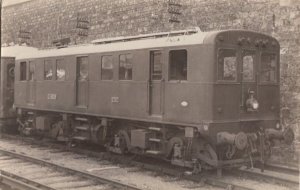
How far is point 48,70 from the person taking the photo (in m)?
14.6

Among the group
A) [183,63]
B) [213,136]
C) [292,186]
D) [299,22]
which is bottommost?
[292,186]

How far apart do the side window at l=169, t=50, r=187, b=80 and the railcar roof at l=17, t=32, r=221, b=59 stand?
0.19 m

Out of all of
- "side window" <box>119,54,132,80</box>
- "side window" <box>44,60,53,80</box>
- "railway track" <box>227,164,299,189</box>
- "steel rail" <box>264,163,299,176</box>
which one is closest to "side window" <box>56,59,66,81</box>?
"side window" <box>44,60,53,80</box>

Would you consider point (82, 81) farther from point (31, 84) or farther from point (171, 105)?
point (171, 105)

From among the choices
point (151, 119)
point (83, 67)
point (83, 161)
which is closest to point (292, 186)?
point (151, 119)

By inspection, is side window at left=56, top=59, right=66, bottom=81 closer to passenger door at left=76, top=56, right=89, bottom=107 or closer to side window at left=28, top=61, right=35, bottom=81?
passenger door at left=76, top=56, right=89, bottom=107

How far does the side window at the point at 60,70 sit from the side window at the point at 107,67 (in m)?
2.00

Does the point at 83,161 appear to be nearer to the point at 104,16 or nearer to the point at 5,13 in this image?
the point at 104,16

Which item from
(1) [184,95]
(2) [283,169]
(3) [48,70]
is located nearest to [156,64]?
(1) [184,95]

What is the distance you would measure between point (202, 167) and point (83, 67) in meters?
4.80

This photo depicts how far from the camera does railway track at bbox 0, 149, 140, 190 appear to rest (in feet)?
29.7

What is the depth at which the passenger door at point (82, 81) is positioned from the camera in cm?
1297

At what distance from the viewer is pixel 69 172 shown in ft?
34.0

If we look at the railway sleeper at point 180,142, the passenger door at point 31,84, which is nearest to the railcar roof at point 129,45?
the passenger door at point 31,84
